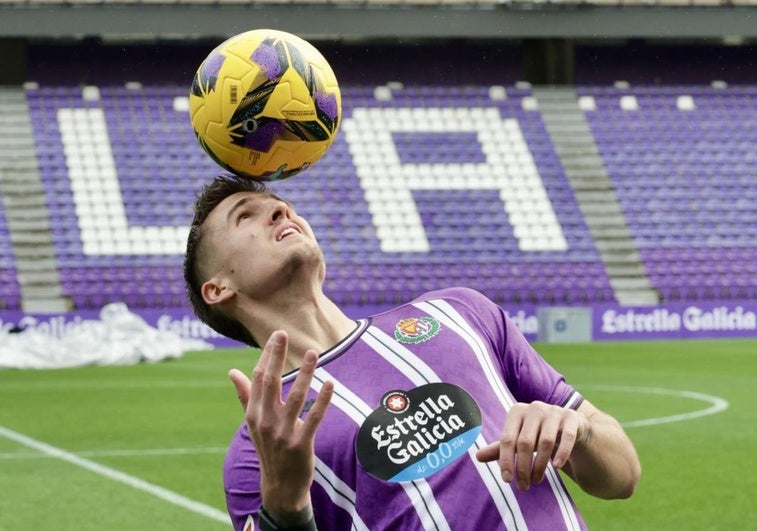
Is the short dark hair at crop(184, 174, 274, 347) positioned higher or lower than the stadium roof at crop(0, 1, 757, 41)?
higher

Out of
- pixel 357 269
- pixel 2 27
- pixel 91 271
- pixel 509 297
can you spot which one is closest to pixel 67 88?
pixel 2 27

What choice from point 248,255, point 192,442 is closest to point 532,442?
point 248,255

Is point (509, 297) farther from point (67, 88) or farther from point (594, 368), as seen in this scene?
point (67, 88)

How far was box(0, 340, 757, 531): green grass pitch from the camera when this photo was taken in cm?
707

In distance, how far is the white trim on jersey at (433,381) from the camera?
2461mm

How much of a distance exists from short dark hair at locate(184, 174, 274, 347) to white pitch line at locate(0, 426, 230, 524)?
3928mm

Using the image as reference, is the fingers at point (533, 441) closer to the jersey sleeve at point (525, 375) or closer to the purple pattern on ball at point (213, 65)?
the jersey sleeve at point (525, 375)

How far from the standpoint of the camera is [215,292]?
Result: 286cm

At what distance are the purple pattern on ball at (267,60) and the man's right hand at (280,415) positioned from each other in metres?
1.99

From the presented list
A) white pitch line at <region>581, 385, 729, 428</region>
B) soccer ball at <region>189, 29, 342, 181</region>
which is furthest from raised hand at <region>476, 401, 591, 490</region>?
white pitch line at <region>581, 385, 729, 428</region>

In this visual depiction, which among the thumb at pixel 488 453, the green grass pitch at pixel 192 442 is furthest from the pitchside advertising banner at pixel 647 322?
the thumb at pixel 488 453

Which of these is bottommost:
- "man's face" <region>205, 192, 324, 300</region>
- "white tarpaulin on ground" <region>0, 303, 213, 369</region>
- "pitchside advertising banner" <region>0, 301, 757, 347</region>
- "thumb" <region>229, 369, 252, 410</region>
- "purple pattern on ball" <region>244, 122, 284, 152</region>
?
"pitchside advertising banner" <region>0, 301, 757, 347</region>

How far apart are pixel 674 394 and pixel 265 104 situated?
10226 mm

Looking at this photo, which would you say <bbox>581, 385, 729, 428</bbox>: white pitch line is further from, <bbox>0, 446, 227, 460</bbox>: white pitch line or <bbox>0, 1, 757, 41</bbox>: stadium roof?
<bbox>0, 1, 757, 41</bbox>: stadium roof
